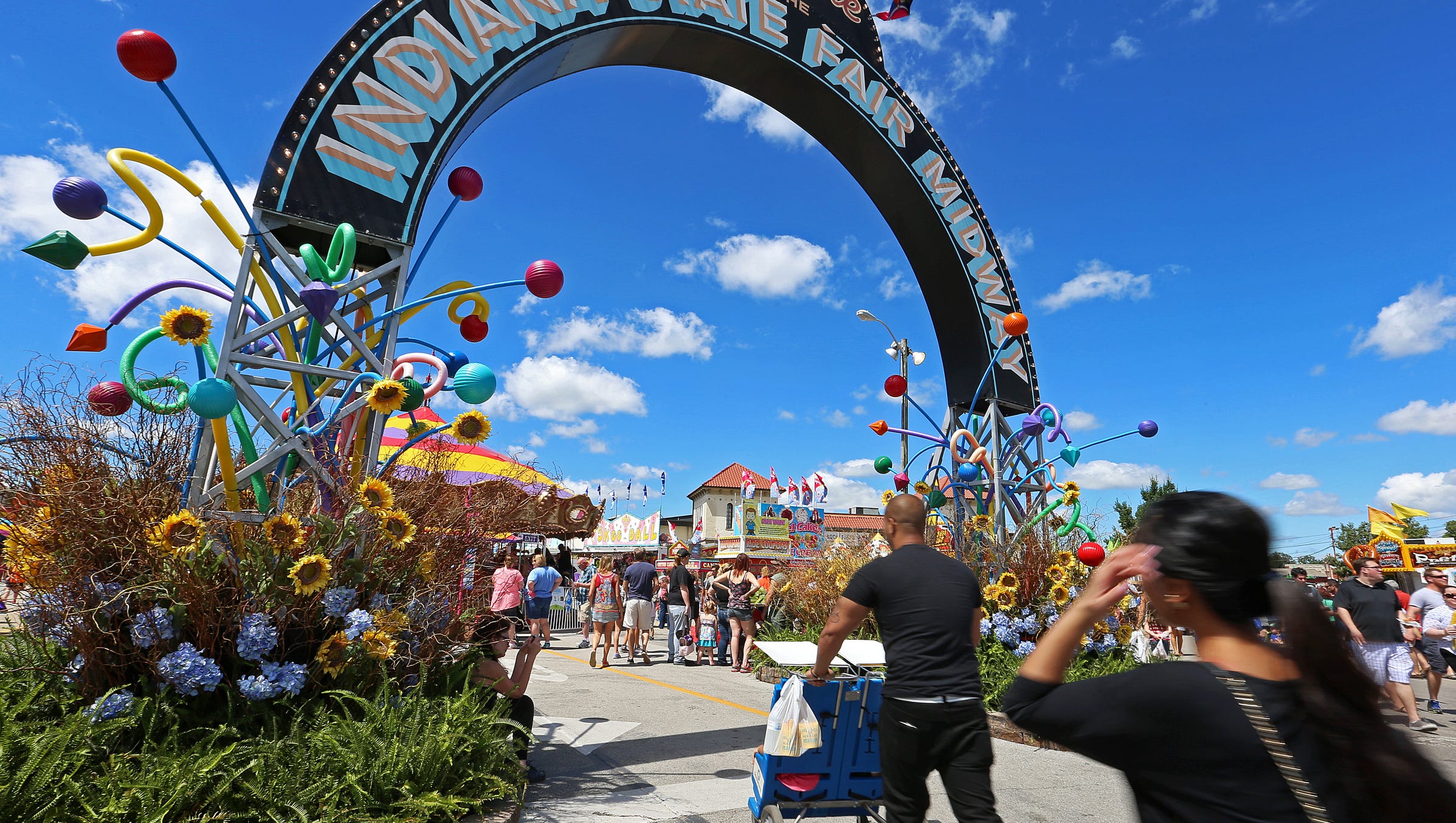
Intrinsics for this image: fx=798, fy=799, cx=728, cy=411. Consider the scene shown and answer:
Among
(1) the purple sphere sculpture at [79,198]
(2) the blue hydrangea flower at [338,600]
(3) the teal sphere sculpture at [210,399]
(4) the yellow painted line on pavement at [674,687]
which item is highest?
(1) the purple sphere sculpture at [79,198]

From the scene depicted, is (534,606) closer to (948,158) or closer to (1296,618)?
(948,158)

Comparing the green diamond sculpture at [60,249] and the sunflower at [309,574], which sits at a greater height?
the green diamond sculpture at [60,249]

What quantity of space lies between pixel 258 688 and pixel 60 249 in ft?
9.46

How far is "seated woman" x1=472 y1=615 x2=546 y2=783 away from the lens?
5.20 m

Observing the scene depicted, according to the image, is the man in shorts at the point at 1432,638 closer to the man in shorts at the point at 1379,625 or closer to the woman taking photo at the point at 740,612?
the man in shorts at the point at 1379,625

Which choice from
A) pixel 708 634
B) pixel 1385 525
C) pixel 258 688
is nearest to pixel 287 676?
pixel 258 688

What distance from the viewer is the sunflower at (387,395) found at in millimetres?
4910

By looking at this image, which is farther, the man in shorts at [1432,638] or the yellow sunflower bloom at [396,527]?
the man in shorts at [1432,638]

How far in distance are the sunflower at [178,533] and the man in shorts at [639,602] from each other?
847 cm

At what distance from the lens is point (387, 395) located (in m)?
4.96

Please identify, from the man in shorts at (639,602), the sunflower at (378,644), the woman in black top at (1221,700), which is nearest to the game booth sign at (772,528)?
the man in shorts at (639,602)

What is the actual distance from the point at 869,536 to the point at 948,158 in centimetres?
557

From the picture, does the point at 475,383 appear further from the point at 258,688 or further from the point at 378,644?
the point at 258,688

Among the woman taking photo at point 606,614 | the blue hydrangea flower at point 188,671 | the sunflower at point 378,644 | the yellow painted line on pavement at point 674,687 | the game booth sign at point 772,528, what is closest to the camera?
the blue hydrangea flower at point 188,671
